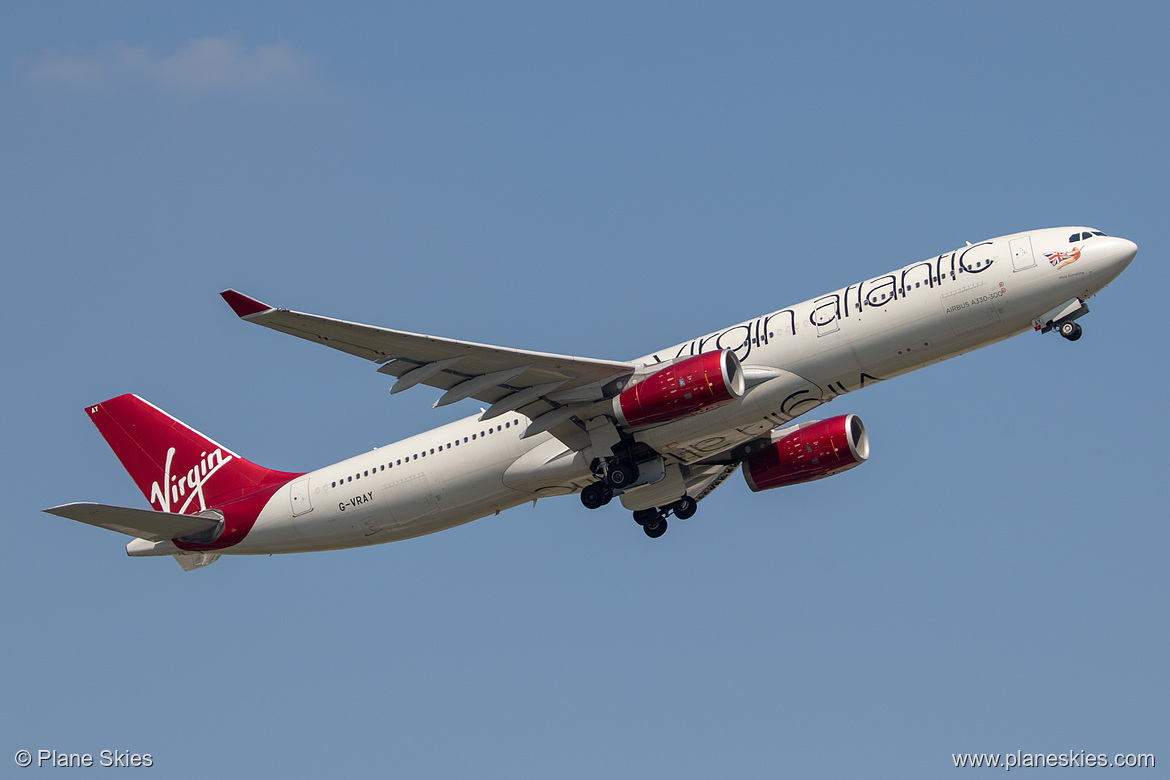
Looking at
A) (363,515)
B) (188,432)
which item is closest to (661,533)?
(363,515)

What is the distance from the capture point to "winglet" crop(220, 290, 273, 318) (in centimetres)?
3062

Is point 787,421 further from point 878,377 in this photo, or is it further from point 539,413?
point 539,413

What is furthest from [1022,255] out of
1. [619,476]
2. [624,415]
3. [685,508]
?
[685,508]

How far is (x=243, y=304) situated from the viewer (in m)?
30.9

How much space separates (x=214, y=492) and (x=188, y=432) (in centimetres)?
290

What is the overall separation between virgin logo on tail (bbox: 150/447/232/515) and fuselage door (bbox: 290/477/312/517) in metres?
3.65

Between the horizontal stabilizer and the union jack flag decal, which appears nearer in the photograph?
the union jack flag decal

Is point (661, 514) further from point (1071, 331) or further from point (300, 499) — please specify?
point (1071, 331)

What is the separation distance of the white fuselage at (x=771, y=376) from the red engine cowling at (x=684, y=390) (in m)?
1.05

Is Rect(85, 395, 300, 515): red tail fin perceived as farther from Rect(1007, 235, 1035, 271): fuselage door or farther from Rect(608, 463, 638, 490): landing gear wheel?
Rect(1007, 235, 1035, 271): fuselage door

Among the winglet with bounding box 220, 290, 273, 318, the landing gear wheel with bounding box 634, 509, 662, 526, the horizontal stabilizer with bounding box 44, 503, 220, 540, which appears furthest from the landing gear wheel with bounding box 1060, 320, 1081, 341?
the horizontal stabilizer with bounding box 44, 503, 220, 540

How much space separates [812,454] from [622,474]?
6971 mm

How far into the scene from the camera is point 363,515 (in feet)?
127

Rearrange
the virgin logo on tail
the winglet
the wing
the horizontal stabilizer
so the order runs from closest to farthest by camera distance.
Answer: the winglet, the wing, the horizontal stabilizer, the virgin logo on tail
